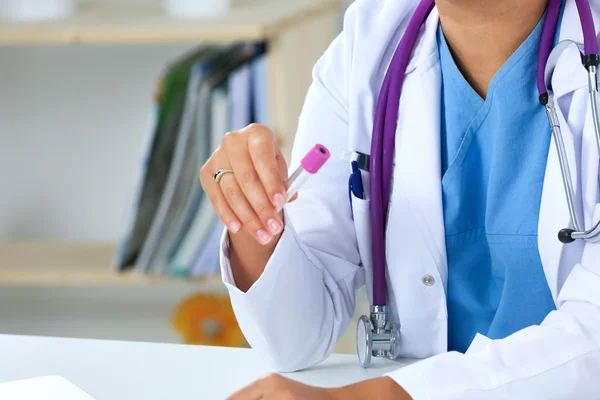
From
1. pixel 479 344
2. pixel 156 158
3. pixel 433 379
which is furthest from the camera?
pixel 156 158

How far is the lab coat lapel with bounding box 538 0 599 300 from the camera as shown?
40.1 inches

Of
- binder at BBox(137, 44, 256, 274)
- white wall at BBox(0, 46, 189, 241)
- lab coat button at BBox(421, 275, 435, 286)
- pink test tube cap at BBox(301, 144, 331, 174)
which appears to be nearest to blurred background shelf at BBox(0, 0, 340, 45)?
binder at BBox(137, 44, 256, 274)

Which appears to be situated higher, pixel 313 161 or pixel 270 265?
pixel 313 161

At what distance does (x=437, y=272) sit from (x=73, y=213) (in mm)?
1509

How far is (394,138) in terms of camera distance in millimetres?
1166

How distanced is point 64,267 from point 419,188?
120 cm

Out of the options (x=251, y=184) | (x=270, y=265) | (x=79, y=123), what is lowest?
(x=270, y=265)

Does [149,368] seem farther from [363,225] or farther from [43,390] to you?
[363,225]

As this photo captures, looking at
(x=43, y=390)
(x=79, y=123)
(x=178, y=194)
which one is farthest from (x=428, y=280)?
(x=79, y=123)

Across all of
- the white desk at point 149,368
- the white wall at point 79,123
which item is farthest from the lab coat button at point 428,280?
the white wall at point 79,123

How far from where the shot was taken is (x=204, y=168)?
100 cm

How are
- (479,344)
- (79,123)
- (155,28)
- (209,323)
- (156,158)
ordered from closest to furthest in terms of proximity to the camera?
(479,344) → (155,28) → (156,158) → (209,323) → (79,123)

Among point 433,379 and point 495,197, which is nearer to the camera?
point 433,379

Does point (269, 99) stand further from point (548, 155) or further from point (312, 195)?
point (548, 155)
